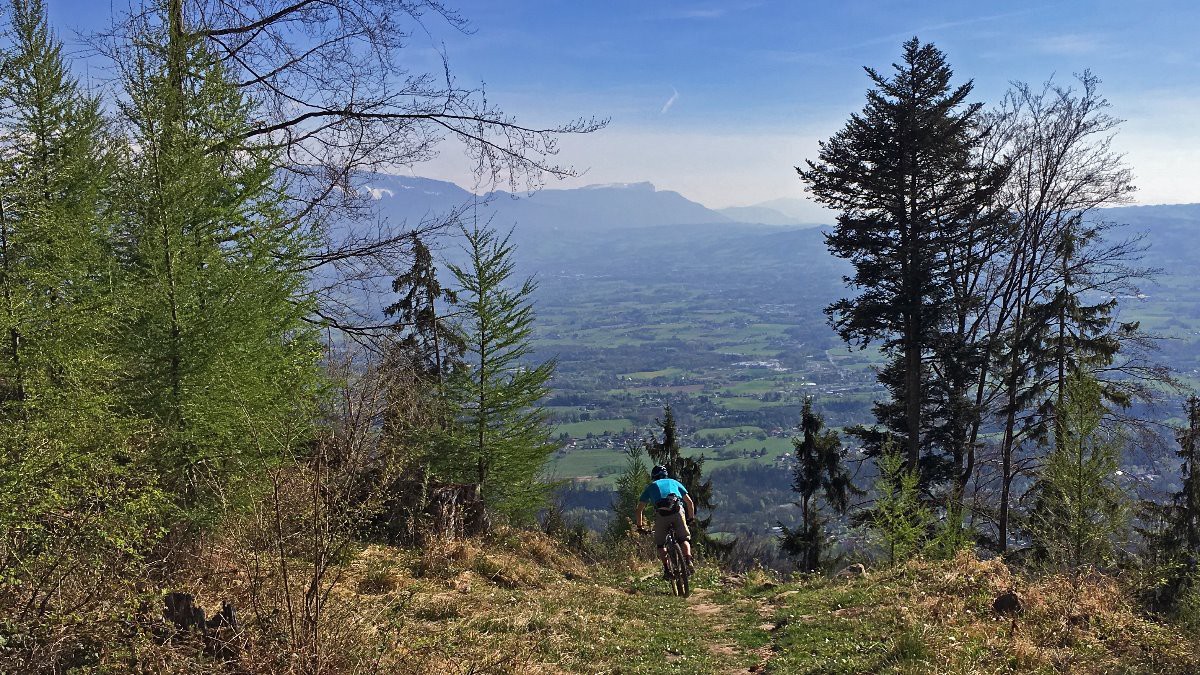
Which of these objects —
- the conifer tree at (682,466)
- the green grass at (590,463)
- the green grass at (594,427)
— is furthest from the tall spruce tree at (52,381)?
the green grass at (594,427)

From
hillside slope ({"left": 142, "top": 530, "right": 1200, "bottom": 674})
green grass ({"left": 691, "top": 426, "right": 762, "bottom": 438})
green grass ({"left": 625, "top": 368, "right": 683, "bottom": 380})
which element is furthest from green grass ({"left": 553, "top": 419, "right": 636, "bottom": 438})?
hillside slope ({"left": 142, "top": 530, "right": 1200, "bottom": 674})

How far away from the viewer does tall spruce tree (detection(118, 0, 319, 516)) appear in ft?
18.6

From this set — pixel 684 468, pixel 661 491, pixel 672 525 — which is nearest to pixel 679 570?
pixel 672 525

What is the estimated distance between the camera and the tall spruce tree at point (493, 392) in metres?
14.7

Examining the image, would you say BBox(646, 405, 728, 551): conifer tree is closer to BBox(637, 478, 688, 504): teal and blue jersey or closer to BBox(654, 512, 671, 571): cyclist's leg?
BBox(654, 512, 671, 571): cyclist's leg

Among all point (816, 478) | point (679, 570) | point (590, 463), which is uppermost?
point (679, 570)

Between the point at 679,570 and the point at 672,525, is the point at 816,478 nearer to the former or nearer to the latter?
the point at 679,570

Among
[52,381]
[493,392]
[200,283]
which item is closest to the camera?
[52,381]

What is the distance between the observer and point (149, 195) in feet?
19.4

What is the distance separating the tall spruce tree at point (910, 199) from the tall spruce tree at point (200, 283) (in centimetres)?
1356

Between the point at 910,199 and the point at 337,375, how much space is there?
46.0ft

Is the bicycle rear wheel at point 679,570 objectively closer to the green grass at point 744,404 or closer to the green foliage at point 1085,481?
A: the green foliage at point 1085,481

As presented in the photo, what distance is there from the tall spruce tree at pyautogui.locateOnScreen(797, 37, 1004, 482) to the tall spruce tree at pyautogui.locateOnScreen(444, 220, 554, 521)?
842cm

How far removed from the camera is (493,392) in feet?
48.1
